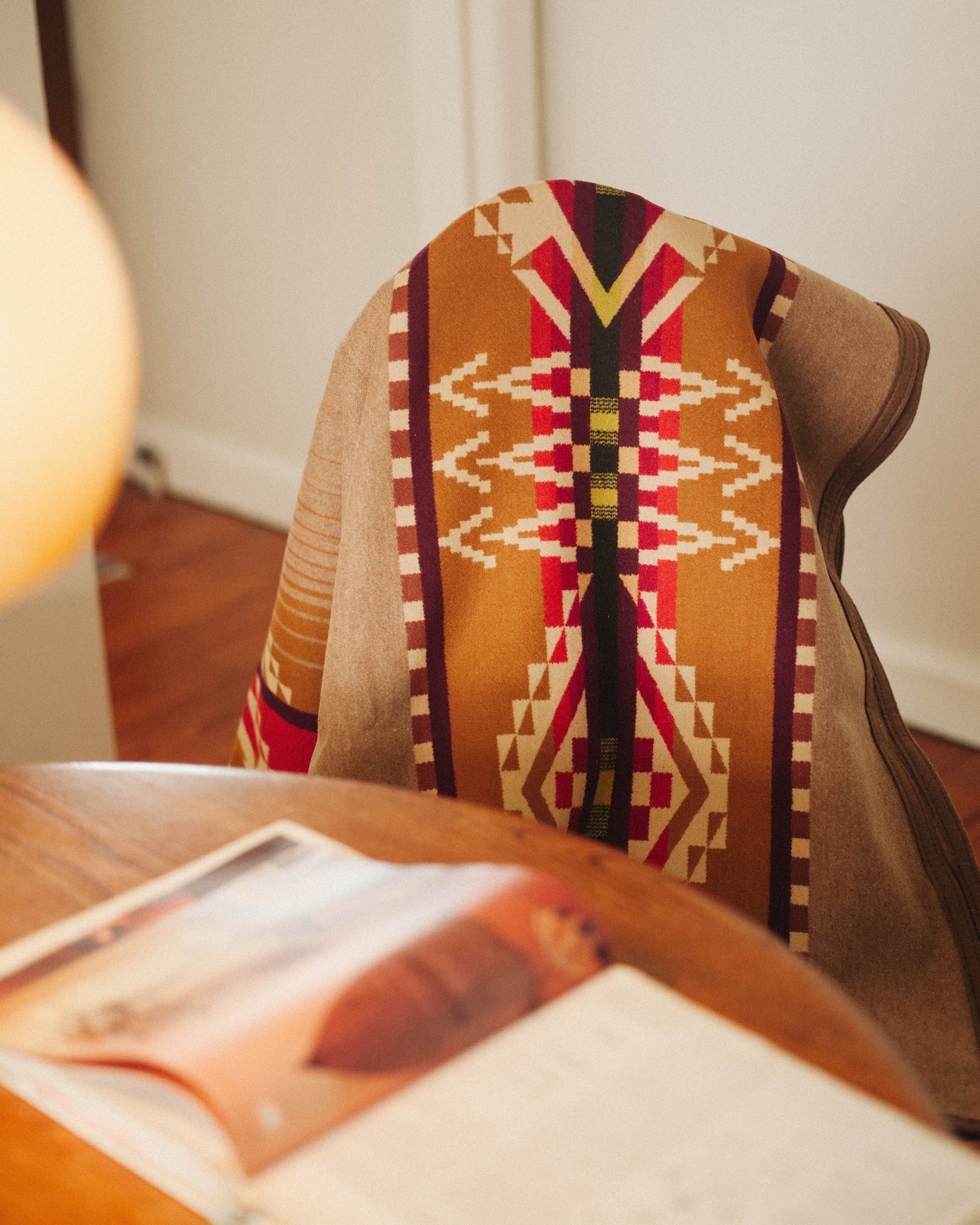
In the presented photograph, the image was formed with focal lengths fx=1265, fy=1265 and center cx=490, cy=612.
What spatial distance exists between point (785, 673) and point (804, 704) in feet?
0.09

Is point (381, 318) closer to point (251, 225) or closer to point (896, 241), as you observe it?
point (896, 241)

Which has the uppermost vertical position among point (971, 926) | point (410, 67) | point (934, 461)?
point (410, 67)

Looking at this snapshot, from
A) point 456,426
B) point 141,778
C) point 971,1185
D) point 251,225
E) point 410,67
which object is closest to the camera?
point 971,1185

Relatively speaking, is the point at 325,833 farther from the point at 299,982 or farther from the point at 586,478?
the point at 586,478

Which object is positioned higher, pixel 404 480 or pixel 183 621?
pixel 404 480

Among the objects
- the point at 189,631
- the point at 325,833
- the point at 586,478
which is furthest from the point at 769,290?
the point at 189,631

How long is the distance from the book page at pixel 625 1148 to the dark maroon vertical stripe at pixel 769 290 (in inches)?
24.7

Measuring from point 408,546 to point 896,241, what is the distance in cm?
103

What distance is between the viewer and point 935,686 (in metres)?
1.84

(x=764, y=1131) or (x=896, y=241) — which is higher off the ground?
(x=896, y=241)

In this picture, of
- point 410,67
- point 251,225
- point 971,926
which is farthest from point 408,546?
point 251,225

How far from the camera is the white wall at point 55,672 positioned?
57.9 inches

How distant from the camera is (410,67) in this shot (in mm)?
2123

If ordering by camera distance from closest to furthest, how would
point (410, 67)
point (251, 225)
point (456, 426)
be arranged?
point (456, 426) → point (410, 67) → point (251, 225)
